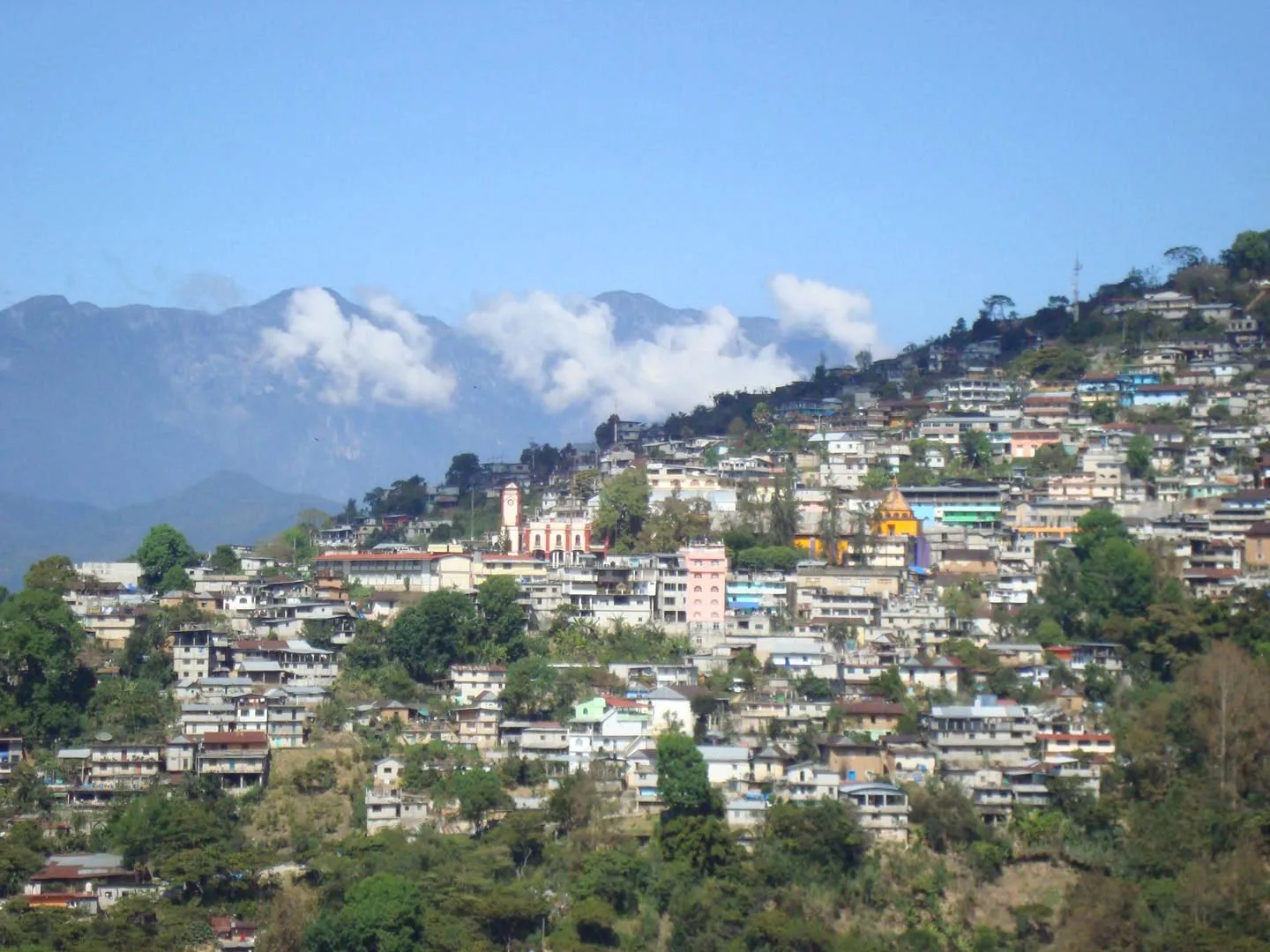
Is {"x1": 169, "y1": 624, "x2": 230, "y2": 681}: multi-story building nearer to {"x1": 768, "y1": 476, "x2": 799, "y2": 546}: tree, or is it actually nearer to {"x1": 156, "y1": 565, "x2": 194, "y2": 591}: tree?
{"x1": 156, "y1": 565, "x2": 194, "y2": 591}: tree

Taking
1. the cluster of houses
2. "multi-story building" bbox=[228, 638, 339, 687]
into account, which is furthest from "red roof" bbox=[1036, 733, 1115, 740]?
"multi-story building" bbox=[228, 638, 339, 687]

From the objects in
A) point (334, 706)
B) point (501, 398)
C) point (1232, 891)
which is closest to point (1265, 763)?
point (1232, 891)

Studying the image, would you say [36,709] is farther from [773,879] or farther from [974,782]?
[974,782]

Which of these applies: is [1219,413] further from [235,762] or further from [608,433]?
[235,762]

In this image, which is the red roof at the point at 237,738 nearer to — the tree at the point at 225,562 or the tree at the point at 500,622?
the tree at the point at 500,622

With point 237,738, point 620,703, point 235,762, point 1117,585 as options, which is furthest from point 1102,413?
point 235,762
